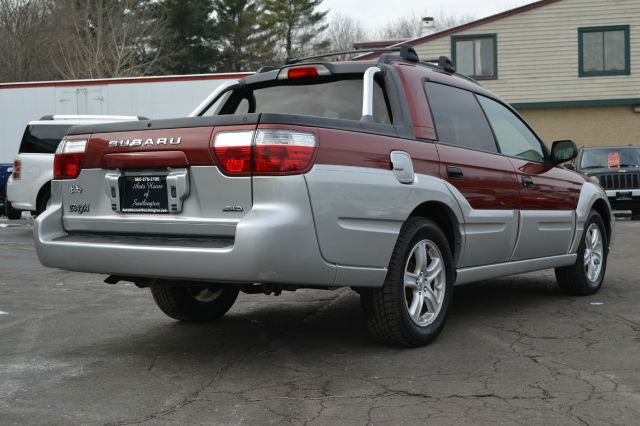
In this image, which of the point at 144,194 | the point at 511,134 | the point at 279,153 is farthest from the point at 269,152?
the point at 511,134

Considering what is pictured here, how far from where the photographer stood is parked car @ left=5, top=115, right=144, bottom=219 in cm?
1428

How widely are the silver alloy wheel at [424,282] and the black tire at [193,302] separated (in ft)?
4.39

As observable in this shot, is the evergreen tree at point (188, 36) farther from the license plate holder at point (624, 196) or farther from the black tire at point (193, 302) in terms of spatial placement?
the black tire at point (193, 302)

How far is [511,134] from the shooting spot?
22.3ft

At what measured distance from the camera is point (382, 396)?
4.24 metres

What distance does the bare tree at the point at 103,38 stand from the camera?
45094mm

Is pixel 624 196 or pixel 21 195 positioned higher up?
pixel 21 195

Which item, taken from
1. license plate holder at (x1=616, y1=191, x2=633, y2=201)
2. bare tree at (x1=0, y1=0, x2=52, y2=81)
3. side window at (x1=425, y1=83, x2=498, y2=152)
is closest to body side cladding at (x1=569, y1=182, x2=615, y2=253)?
side window at (x1=425, y1=83, x2=498, y2=152)

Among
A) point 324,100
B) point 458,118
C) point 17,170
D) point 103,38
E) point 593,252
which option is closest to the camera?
point 324,100

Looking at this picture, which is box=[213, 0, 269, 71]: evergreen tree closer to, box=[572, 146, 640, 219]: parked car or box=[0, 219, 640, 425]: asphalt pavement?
box=[572, 146, 640, 219]: parked car

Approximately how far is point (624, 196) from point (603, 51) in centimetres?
1002

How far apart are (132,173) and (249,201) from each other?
833 millimetres

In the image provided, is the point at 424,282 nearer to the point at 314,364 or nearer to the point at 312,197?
the point at 314,364

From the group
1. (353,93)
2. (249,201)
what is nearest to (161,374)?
(249,201)
